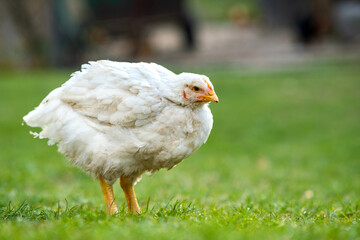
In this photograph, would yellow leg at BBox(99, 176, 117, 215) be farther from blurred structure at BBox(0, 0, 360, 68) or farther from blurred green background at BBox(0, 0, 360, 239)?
blurred structure at BBox(0, 0, 360, 68)

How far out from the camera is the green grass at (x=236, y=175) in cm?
394

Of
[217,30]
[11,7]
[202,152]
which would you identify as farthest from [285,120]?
[217,30]

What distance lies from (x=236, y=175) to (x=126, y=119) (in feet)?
14.7

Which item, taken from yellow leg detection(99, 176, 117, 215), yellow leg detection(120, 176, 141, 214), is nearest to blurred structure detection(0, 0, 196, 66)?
yellow leg detection(120, 176, 141, 214)

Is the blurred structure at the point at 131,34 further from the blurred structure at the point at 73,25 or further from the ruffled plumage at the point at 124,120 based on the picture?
the ruffled plumage at the point at 124,120

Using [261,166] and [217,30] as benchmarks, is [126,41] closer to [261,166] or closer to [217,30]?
[217,30]

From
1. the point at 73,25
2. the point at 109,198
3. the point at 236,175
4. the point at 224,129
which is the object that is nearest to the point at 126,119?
the point at 109,198

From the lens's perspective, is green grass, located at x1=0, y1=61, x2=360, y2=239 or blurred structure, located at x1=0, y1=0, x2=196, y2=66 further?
blurred structure, located at x1=0, y1=0, x2=196, y2=66

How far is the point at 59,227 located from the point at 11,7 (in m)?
19.6

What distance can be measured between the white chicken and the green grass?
421mm

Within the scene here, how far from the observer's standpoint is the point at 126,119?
4.54 metres

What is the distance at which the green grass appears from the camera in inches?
155

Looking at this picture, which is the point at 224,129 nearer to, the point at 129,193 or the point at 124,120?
the point at 129,193

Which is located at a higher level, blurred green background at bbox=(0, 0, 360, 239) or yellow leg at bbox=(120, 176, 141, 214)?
yellow leg at bbox=(120, 176, 141, 214)
